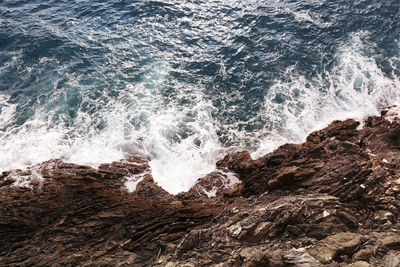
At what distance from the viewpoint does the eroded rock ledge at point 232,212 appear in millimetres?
9146

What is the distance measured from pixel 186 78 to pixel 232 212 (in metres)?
14.9

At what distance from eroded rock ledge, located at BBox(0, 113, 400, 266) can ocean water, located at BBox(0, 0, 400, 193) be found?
244 centimetres

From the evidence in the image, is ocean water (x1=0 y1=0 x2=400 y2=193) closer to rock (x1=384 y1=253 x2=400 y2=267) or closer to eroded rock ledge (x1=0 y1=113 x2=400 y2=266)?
eroded rock ledge (x1=0 y1=113 x2=400 y2=266)

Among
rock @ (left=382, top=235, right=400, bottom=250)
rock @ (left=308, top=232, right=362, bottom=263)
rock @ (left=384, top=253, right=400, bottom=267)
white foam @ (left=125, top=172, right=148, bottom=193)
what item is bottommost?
white foam @ (left=125, top=172, right=148, bottom=193)

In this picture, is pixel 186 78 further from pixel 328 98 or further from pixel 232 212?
pixel 232 212

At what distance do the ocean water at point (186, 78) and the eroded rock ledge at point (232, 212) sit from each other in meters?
2.44

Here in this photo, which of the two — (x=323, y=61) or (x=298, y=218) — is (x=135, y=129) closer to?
(x=298, y=218)

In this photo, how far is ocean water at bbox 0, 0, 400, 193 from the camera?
19.0 meters

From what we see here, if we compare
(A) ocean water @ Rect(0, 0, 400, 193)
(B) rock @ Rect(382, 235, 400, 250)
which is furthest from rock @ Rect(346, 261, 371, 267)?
(A) ocean water @ Rect(0, 0, 400, 193)

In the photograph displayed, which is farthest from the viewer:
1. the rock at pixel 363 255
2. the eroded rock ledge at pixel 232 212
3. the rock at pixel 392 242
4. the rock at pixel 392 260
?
the eroded rock ledge at pixel 232 212

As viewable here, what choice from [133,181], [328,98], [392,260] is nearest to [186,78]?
[133,181]

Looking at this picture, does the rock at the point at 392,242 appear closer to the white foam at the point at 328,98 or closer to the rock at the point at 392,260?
the rock at the point at 392,260

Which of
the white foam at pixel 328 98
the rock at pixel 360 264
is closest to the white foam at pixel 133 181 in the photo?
the white foam at pixel 328 98

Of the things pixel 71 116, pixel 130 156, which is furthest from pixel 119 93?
pixel 130 156
